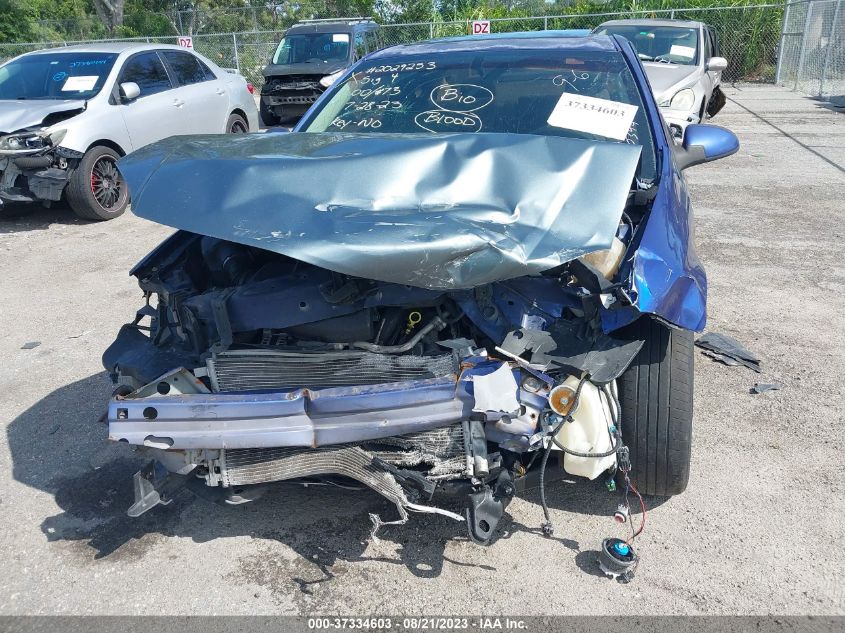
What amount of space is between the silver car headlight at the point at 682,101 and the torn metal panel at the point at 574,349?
7.55 metres

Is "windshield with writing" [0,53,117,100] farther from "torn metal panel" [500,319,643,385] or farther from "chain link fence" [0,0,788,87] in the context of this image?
"chain link fence" [0,0,788,87]

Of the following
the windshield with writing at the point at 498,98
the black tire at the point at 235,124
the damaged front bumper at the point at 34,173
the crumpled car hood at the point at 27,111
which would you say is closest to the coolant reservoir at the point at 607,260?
the windshield with writing at the point at 498,98

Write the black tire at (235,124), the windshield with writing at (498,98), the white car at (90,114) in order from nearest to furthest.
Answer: the windshield with writing at (498,98) → the white car at (90,114) → the black tire at (235,124)

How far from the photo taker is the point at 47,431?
3.76m

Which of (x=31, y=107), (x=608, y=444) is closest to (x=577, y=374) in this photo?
(x=608, y=444)

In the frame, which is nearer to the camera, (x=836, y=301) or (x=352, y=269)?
(x=352, y=269)

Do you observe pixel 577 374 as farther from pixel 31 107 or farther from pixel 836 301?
pixel 31 107

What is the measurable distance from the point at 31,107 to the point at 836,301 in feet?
26.0

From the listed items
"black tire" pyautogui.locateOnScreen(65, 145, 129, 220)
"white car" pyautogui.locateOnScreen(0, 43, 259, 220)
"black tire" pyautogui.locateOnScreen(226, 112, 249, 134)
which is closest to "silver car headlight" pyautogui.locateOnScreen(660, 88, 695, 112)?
"black tire" pyautogui.locateOnScreen(226, 112, 249, 134)

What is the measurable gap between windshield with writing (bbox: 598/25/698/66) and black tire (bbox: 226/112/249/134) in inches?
215

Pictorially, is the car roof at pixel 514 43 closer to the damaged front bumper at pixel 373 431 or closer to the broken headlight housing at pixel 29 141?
the damaged front bumper at pixel 373 431

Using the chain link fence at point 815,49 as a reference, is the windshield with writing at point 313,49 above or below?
above

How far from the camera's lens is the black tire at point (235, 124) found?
1005cm

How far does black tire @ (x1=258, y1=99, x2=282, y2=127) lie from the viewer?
42.7 feet
